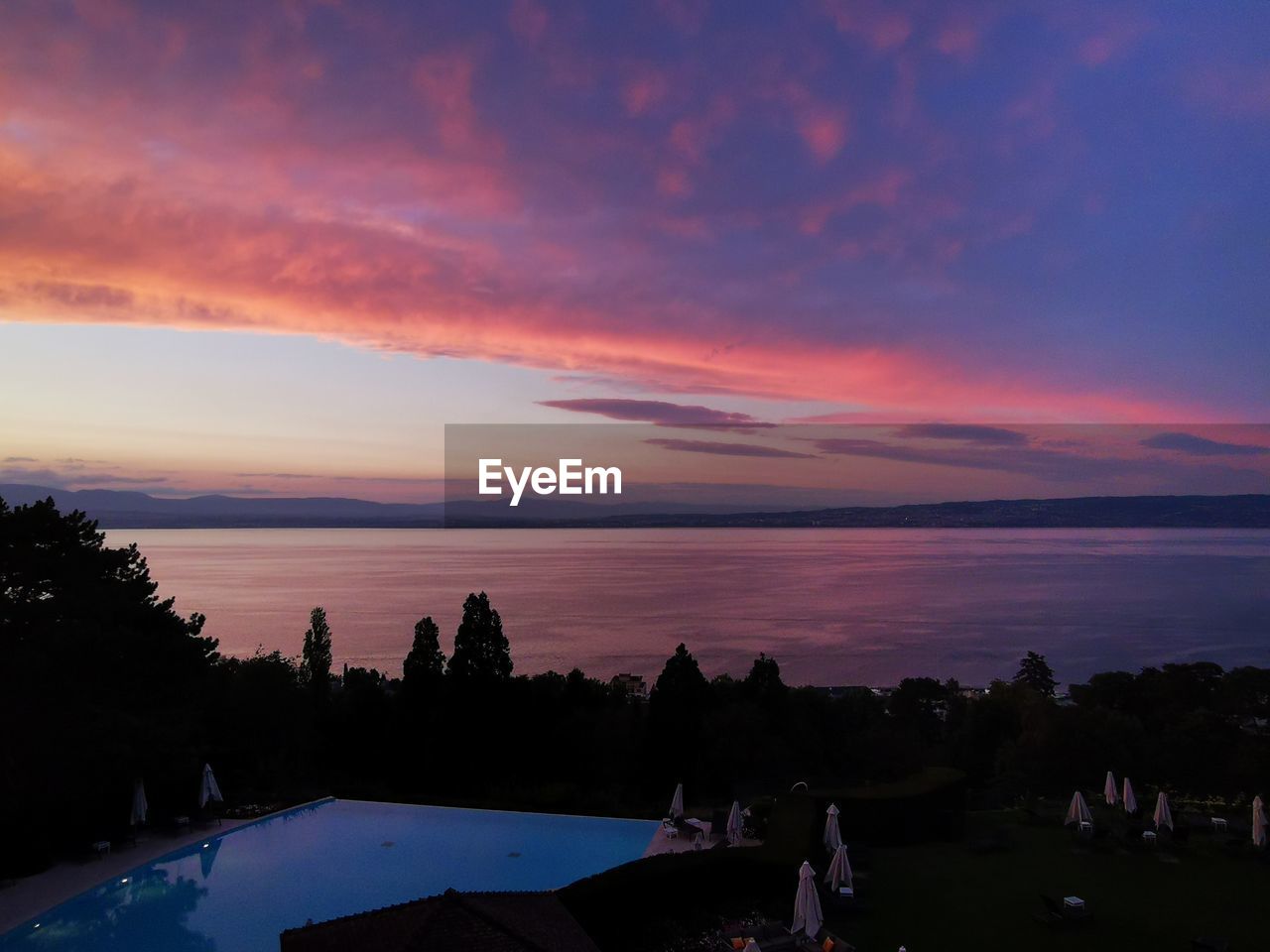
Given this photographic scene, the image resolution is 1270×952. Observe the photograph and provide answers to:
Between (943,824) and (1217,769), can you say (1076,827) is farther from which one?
(1217,769)

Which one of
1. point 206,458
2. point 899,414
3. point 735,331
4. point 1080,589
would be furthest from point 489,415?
point 1080,589

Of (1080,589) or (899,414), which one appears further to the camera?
(1080,589)

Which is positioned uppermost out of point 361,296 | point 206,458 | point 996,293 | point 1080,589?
point 996,293

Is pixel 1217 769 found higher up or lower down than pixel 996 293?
lower down

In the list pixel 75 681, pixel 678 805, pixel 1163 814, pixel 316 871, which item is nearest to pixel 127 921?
pixel 316 871

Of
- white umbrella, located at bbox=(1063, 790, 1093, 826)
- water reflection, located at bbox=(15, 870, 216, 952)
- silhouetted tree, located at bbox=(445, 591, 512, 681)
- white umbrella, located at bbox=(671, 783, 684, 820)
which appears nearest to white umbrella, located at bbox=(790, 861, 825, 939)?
white umbrella, located at bbox=(671, 783, 684, 820)

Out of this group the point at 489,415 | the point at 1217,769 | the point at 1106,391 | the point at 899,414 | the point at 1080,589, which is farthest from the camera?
the point at 1080,589

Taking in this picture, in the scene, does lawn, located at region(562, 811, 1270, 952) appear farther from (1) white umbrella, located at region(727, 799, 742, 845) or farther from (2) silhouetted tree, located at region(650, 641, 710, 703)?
(2) silhouetted tree, located at region(650, 641, 710, 703)
